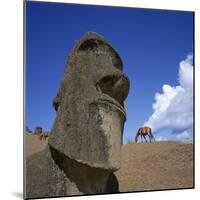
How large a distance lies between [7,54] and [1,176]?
4.08 ft

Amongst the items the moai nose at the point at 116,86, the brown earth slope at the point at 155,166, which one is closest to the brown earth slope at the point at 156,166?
the brown earth slope at the point at 155,166

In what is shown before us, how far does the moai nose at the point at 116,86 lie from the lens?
231 inches

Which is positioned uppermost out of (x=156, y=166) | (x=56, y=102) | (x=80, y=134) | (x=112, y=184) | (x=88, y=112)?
(x=56, y=102)

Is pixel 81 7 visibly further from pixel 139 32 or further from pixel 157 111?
pixel 157 111

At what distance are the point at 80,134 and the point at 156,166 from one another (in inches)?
43.0

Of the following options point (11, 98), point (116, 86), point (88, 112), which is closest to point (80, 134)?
point (88, 112)

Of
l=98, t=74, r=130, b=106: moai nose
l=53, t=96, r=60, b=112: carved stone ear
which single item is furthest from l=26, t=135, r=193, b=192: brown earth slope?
l=53, t=96, r=60, b=112: carved stone ear

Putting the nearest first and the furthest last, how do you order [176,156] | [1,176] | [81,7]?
1. [1,176]
2. [81,7]
3. [176,156]

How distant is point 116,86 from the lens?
5.96 meters

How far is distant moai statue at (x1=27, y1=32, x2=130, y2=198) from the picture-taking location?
18.9ft

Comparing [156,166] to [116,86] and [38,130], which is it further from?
[38,130]

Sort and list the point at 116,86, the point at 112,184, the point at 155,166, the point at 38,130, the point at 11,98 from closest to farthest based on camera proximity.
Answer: the point at 11,98 < the point at 38,130 < the point at 116,86 < the point at 112,184 < the point at 155,166

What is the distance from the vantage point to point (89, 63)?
19.3 ft

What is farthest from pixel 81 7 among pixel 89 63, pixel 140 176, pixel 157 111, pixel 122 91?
pixel 140 176
